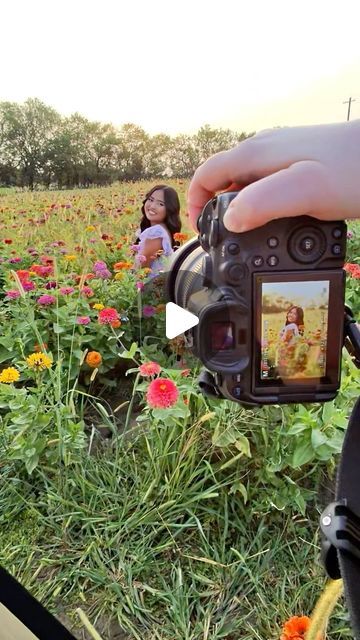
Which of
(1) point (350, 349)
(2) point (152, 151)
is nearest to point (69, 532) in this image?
(1) point (350, 349)

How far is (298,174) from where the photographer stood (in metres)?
0.30

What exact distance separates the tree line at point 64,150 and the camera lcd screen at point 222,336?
1.13 m

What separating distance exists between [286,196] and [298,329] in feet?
Result: 0.35

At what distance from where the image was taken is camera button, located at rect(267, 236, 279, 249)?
1.21ft

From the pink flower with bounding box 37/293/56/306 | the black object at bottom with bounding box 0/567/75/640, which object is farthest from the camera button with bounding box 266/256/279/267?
the pink flower with bounding box 37/293/56/306

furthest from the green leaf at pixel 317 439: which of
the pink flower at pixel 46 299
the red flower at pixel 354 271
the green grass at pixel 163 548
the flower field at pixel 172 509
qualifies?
the pink flower at pixel 46 299

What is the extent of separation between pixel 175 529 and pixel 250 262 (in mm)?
684

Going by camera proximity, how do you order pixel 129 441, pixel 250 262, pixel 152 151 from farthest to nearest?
pixel 152 151, pixel 129 441, pixel 250 262

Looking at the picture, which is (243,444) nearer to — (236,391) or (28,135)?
(236,391)

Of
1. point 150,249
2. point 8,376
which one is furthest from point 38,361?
point 150,249

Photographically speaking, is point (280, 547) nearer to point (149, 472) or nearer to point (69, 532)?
point (149, 472)

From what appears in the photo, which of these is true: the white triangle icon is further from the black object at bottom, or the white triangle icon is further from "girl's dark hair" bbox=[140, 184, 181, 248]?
"girl's dark hair" bbox=[140, 184, 181, 248]

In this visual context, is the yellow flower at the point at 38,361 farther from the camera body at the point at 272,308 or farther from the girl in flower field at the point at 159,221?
the girl in flower field at the point at 159,221

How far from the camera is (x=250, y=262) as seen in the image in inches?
14.8
